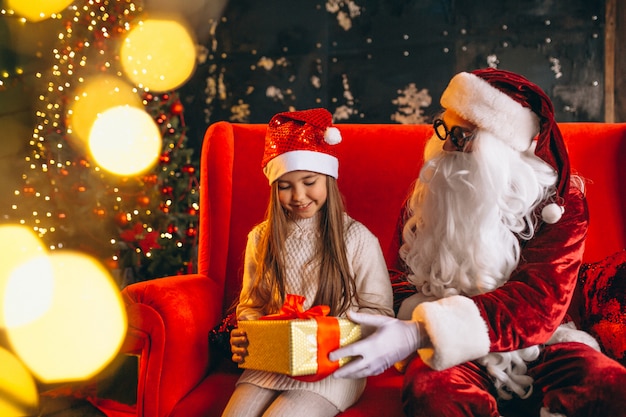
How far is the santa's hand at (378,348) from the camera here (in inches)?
52.3

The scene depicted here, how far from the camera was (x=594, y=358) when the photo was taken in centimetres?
133

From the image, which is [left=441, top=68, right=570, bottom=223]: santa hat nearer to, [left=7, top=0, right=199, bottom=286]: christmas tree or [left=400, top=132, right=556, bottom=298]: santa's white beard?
[left=400, top=132, right=556, bottom=298]: santa's white beard

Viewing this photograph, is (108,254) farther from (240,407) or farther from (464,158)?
(464,158)

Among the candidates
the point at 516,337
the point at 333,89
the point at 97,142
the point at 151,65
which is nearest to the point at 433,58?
the point at 333,89

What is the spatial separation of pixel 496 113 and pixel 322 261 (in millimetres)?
667

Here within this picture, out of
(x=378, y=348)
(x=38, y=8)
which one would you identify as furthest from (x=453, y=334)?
(x=38, y=8)

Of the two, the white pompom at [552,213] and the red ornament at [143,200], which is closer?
the white pompom at [552,213]

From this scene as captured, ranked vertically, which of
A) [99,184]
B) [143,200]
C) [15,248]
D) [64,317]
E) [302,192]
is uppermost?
[302,192]

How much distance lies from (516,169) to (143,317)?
1.11 meters

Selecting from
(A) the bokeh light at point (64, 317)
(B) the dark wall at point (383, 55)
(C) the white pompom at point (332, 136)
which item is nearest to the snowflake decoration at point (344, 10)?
(B) the dark wall at point (383, 55)

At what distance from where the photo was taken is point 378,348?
1.33 meters

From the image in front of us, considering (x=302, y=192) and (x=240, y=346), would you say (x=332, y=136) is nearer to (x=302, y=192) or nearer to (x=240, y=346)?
(x=302, y=192)

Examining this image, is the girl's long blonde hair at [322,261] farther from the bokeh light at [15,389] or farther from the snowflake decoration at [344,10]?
the snowflake decoration at [344,10]

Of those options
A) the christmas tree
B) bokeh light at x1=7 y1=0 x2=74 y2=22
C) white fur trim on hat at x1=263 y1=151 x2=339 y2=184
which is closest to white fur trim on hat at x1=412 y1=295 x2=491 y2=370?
white fur trim on hat at x1=263 y1=151 x2=339 y2=184
